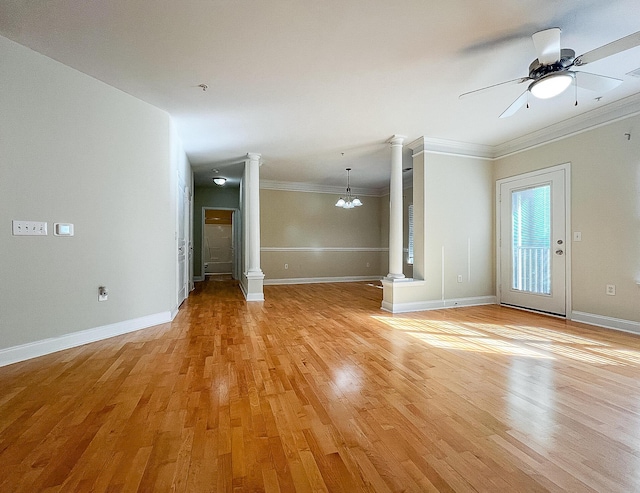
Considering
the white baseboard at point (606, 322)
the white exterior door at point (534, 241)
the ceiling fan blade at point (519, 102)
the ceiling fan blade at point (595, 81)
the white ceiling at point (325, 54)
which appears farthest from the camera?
the white exterior door at point (534, 241)

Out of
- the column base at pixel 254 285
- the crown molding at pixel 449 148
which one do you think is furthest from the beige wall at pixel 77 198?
the crown molding at pixel 449 148

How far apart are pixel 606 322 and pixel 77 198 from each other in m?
5.86

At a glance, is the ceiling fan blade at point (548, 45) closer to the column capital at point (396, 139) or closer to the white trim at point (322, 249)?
the column capital at point (396, 139)

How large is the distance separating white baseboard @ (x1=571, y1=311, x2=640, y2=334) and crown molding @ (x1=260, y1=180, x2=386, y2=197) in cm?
558

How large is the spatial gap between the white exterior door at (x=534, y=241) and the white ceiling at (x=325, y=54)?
32.7 inches

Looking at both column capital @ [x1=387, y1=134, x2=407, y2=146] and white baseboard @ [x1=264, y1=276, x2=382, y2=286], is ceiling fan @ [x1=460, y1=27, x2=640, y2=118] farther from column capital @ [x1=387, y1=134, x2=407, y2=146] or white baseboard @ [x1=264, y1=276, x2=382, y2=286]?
white baseboard @ [x1=264, y1=276, x2=382, y2=286]

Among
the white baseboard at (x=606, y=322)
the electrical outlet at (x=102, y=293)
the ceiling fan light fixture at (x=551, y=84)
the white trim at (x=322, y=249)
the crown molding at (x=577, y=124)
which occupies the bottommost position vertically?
the white baseboard at (x=606, y=322)

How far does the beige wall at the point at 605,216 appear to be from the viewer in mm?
3301

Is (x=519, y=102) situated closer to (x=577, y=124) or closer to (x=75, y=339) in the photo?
(x=577, y=124)

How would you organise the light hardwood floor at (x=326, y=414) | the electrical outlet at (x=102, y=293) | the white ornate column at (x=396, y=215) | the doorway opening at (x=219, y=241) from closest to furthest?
1. the light hardwood floor at (x=326, y=414)
2. the electrical outlet at (x=102, y=293)
3. the white ornate column at (x=396, y=215)
4. the doorway opening at (x=219, y=241)

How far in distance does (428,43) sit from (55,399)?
3560 mm

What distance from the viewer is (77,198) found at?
2.82 m

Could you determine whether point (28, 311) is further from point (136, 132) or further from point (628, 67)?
point (628, 67)

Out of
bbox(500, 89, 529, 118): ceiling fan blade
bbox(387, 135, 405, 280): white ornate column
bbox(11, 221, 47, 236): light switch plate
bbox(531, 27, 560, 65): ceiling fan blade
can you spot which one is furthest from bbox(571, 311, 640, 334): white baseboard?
bbox(11, 221, 47, 236): light switch plate
